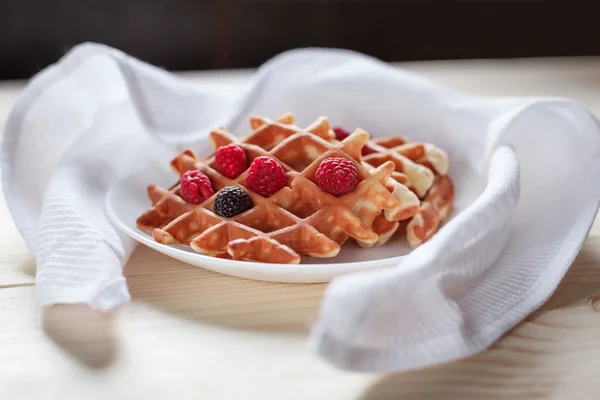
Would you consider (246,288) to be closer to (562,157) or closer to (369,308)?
(369,308)

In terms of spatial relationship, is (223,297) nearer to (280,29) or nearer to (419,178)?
(419,178)

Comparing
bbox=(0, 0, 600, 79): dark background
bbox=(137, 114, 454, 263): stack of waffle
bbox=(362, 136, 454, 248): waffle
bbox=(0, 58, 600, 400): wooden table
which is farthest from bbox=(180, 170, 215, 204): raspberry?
bbox=(0, 0, 600, 79): dark background

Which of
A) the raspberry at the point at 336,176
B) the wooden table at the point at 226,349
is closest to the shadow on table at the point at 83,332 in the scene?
the wooden table at the point at 226,349

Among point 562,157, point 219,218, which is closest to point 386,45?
point 562,157

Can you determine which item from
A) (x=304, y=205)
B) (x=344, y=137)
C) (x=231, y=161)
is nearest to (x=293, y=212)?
(x=304, y=205)

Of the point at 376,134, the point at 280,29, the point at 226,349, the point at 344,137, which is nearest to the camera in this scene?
the point at 226,349

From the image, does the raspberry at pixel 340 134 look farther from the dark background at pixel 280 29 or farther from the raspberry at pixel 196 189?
the dark background at pixel 280 29
